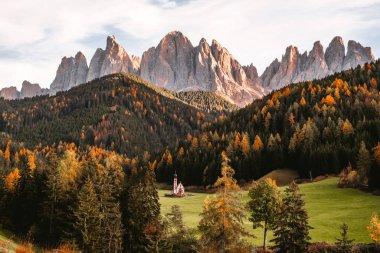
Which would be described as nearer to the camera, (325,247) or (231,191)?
(231,191)

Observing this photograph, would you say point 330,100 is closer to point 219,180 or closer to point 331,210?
point 331,210

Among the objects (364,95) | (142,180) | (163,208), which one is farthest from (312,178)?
(142,180)

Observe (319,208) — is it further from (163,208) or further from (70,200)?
(70,200)

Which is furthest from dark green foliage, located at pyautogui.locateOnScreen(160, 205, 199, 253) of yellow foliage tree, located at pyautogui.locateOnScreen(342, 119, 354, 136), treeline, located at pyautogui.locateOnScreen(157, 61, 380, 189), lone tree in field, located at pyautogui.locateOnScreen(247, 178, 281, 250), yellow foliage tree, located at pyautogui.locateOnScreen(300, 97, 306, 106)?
yellow foliage tree, located at pyautogui.locateOnScreen(300, 97, 306, 106)

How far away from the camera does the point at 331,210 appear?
62.8m

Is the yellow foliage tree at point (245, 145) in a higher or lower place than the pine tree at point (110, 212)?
higher

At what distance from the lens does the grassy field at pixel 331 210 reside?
49109 millimetres

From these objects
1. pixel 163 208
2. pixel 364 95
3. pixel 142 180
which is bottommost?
pixel 163 208

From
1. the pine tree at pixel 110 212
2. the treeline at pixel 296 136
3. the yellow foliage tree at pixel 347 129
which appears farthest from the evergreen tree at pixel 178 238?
the yellow foliage tree at pixel 347 129

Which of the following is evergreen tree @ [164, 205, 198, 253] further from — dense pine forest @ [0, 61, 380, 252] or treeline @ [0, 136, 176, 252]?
treeline @ [0, 136, 176, 252]

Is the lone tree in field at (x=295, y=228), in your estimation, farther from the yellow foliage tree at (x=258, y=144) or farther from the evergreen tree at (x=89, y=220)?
the yellow foliage tree at (x=258, y=144)

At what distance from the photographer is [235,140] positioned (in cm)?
13550

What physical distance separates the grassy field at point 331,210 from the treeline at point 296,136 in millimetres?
17880

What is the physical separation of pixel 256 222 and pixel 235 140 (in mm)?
89297
